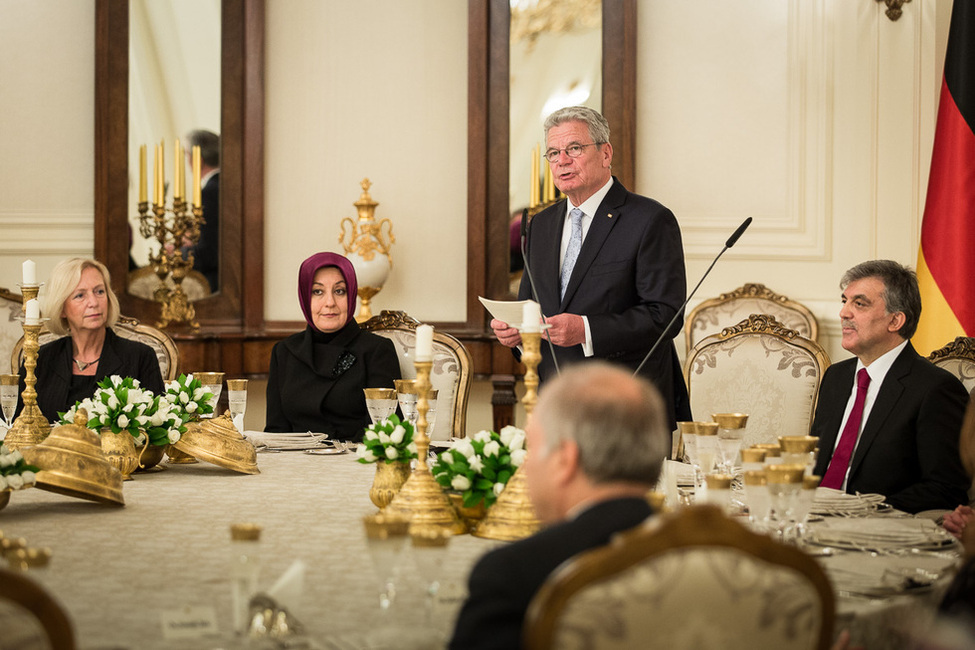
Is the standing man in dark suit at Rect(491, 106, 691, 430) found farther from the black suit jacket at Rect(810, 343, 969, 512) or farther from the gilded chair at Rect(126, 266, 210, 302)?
the gilded chair at Rect(126, 266, 210, 302)

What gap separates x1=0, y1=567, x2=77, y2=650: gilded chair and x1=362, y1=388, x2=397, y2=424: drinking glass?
151 centimetres

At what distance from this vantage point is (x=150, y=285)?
5.43m

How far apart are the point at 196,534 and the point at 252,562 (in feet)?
2.03

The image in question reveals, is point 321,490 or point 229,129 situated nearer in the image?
point 321,490

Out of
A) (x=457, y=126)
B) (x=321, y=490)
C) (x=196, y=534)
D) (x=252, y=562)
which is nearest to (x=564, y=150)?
(x=321, y=490)

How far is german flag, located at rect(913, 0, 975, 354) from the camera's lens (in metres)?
4.69

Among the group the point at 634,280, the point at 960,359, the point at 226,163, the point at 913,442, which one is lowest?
the point at 913,442

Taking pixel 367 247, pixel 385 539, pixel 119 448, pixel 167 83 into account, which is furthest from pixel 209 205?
pixel 385 539

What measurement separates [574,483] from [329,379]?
253cm

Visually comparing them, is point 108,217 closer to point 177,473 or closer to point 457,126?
point 457,126

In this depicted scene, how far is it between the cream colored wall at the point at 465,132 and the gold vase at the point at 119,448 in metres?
2.97

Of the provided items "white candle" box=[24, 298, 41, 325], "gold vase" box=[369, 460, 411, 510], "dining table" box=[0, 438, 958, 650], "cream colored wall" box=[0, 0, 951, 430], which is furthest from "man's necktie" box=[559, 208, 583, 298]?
"cream colored wall" box=[0, 0, 951, 430]

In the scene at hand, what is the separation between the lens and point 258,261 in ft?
18.1

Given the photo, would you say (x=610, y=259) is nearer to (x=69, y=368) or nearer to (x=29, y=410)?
(x=29, y=410)
